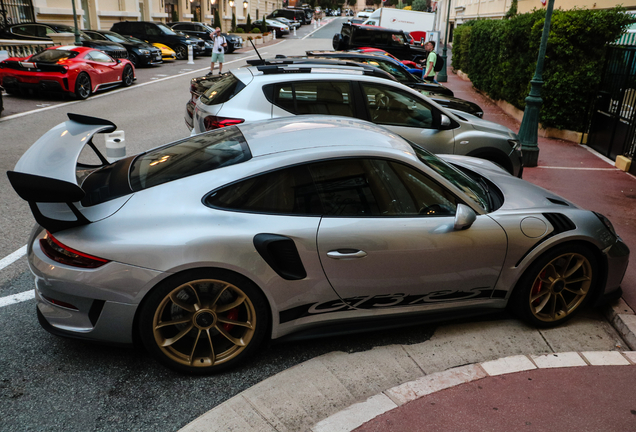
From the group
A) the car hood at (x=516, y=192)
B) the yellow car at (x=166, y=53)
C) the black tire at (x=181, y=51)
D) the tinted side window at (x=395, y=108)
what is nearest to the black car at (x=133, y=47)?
the yellow car at (x=166, y=53)

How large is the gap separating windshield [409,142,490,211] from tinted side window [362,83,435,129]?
273 cm

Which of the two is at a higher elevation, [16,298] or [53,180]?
[53,180]

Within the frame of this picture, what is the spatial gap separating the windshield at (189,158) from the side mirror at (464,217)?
1.44m

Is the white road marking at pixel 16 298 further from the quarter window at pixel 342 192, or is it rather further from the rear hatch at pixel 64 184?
the quarter window at pixel 342 192

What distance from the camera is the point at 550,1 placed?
920 centimetres

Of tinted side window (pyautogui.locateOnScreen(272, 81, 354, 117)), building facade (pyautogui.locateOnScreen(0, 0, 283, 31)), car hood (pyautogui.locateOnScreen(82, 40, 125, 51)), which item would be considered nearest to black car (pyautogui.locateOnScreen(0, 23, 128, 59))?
car hood (pyautogui.locateOnScreen(82, 40, 125, 51))

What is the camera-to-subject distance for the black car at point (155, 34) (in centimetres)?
2870

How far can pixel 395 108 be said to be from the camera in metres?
6.93

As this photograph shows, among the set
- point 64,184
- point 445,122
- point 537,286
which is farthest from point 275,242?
point 445,122

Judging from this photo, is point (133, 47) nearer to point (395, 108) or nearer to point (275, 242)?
point (395, 108)

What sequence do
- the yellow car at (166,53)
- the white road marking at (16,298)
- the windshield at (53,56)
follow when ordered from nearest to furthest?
1. the white road marking at (16,298)
2. the windshield at (53,56)
3. the yellow car at (166,53)

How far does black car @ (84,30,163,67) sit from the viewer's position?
23.1 m

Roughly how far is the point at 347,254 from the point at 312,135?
0.94m

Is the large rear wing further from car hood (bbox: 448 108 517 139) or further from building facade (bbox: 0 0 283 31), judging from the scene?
A: building facade (bbox: 0 0 283 31)
